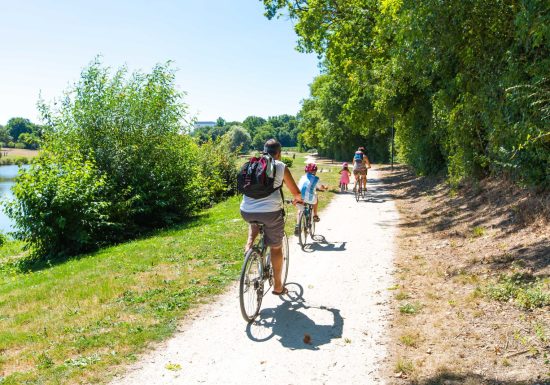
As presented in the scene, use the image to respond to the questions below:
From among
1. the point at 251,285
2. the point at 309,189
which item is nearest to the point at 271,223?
the point at 251,285

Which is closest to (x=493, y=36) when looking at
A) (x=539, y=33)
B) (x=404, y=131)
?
(x=539, y=33)

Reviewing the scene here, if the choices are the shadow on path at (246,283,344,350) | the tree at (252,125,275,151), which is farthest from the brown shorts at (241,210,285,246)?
the tree at (252,125,275,151)

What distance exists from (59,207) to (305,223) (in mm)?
7688

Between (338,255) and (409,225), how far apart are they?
3934 millimetres

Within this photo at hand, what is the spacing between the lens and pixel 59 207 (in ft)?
41.7

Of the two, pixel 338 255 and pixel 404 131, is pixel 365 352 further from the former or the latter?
pixel 404 131

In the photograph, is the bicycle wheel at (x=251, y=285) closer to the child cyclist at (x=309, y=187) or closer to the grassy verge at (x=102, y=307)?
the grassy verge at (x=102, y=307)

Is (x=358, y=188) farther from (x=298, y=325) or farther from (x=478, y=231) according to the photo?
(x=298, y=325)

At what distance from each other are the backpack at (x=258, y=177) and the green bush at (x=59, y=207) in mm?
9204

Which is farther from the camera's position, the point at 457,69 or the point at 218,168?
the point at 218,168

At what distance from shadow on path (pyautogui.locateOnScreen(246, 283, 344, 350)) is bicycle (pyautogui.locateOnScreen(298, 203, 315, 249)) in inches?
125

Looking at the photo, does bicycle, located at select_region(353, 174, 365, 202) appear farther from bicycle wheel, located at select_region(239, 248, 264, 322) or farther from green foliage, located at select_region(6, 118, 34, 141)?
green foliage, located at select_region(6, 118, 34, 141)

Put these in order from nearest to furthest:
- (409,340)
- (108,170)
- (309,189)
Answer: (409,340)
(309,189)
(108,170)

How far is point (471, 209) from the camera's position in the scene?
1157 cm
